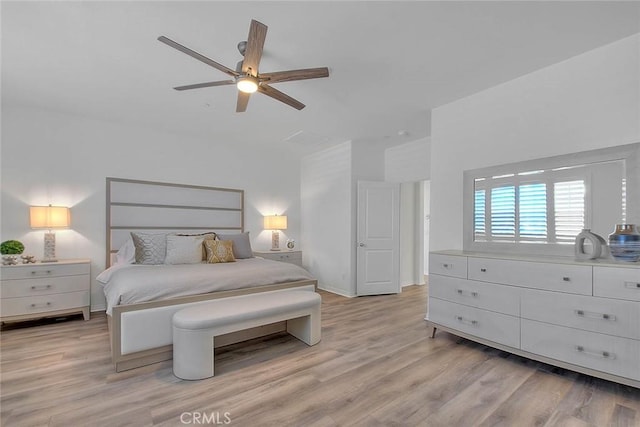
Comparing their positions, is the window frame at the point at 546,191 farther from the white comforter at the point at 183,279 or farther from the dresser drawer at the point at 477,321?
the white comforter at the point at 183,279

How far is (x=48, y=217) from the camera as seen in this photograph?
3518 millimetres

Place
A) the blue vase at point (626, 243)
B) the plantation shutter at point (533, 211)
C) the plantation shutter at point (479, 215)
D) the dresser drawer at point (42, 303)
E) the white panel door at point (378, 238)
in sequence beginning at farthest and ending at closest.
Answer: the white panel door at point (378, 238) → the dresser drawer at point (42, 303) → the plantation shutter at point (479, 215) → the plantation shutter at point (533, 211) → the blue vase at point (626, 243)

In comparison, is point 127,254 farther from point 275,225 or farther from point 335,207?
point 335,207

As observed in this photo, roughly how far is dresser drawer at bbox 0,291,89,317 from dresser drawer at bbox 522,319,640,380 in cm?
472

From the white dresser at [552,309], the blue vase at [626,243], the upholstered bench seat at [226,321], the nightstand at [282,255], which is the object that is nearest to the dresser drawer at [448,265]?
the white dresser at [552,309]

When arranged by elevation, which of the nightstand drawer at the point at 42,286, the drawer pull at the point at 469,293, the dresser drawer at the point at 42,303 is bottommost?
the dresser drawer at the point at 42,303

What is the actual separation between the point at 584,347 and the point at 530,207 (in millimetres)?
1225

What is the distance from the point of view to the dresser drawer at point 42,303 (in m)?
3.22

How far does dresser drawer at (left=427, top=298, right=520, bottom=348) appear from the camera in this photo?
247 cm

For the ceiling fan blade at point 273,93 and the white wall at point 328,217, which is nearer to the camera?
the ceiling fan blade at point 273,93

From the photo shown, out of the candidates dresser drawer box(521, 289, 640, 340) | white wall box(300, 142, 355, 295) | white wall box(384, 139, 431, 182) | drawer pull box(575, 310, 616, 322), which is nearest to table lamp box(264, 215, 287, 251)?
white wall box(300, 142, 355, 295)

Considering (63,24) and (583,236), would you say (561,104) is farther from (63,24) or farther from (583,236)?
(63,24)

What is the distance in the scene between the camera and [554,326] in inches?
88.6

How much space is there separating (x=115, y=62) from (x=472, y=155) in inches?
141
